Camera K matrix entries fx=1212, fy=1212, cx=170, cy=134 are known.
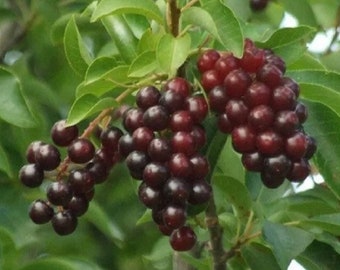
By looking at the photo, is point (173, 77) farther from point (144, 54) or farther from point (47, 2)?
point (47, 2)

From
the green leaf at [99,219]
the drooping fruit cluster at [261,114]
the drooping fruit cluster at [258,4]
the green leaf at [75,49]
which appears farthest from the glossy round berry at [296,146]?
the drooping fruit cluster at [258,4]

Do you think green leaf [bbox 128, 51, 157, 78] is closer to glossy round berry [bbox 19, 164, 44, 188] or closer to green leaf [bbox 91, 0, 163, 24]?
green leaf [bbox 91, 0, 163, 24]

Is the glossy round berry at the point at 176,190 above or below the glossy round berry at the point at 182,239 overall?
above

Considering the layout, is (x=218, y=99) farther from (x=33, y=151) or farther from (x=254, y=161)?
(x=33, y=151)

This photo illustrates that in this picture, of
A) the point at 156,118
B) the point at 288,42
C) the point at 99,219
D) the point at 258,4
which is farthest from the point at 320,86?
the point at 258,4

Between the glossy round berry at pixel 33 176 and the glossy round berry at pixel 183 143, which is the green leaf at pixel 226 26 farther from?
the glossy round berry at pixel 33 176

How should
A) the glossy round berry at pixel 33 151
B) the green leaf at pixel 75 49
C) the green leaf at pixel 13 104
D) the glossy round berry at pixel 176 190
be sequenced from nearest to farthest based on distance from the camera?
the glossy round berry at pixel 176 190
the glossy round berry at pixel 33 151
the green leaf at pixel 75 49
the green leaf at pixel 13 104
